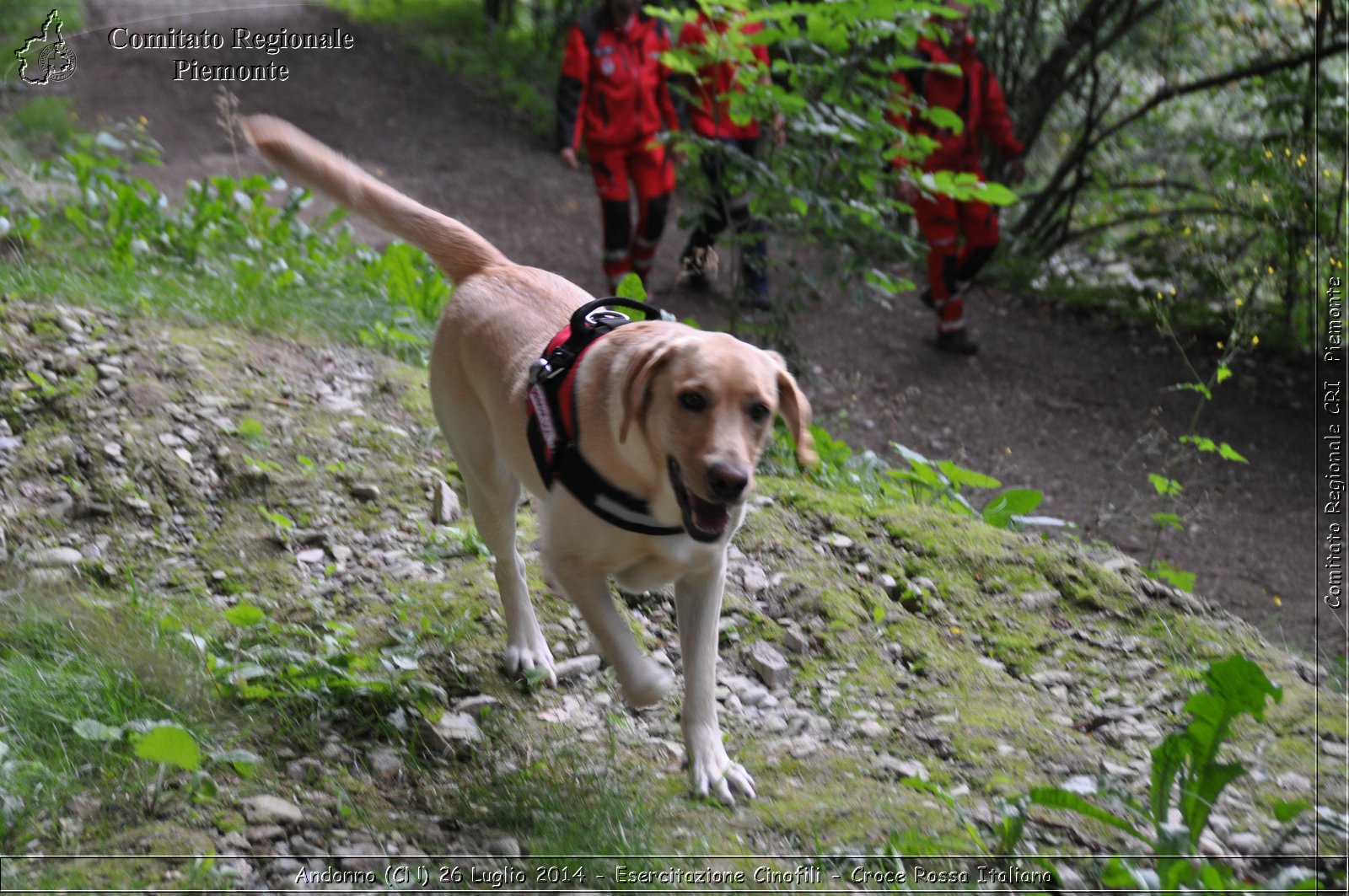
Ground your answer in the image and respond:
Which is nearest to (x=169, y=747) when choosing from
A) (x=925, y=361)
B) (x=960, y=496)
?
(x=960, y=496)

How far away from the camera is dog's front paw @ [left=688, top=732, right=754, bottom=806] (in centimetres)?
292

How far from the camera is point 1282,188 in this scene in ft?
25.3

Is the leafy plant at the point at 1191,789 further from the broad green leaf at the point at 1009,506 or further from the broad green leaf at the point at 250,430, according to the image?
the broad green leaf at the point at 250,430

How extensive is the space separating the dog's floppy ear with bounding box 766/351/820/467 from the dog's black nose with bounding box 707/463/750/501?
38cm

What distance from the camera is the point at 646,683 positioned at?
9.34 feet

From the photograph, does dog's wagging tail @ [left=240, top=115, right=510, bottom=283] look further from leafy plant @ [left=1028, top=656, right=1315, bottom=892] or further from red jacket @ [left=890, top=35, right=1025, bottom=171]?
red jacket @ [left=890, top=35, right=1025, bottom=171]

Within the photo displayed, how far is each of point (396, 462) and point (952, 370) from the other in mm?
5322

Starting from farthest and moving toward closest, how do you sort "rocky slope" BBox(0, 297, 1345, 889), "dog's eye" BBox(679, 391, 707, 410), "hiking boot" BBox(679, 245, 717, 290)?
"hiking boot" BBox(679, 245, 717, 290)
"rocky slope" BBox(0, 297, 1345, 889)
"dog's eye" BBox(679, 391, 707, 410)

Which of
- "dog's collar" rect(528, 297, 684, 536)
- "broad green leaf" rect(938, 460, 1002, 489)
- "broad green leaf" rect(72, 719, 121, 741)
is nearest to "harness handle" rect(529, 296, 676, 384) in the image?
"dog's collar" rect(528, 297, 684, 536)

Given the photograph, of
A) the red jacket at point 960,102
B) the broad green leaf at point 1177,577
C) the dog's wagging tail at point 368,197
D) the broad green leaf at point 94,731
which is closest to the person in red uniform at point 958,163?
the red jacket at point 960,102

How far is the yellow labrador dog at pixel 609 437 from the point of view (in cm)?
264

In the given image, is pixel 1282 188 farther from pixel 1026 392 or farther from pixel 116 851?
pixel 116 851

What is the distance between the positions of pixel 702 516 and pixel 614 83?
6155mm

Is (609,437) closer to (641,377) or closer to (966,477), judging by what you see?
(641,377)
